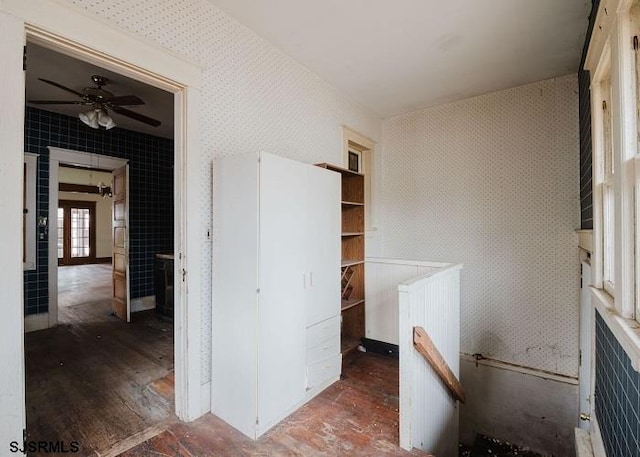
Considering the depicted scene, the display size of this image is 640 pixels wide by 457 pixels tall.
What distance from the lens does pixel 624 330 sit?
122 centimetres

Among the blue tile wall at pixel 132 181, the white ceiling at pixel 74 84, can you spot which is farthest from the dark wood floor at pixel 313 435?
the blue tile wall at pixel 132 181

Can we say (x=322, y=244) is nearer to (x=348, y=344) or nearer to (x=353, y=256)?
(x=353, y=256)

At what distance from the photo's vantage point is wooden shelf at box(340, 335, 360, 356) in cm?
316

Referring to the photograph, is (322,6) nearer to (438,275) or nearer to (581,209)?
(438,275)

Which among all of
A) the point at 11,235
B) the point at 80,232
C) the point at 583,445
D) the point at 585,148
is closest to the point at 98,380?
the point at 11,235

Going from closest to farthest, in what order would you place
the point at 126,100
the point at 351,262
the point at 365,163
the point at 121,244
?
the point at 126,100 → the point at 351,262 → the point at 365,163 → the point at 121,244

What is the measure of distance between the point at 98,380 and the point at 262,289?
5.86 feet

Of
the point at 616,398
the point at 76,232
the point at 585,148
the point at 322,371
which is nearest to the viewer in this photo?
the point at 616,398

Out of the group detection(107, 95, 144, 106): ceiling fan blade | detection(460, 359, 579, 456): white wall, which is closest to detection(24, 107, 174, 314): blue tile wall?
detection(107, 95, 144, 106): ceiling fan blade

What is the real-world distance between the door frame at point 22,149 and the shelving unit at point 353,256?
5.62 ft

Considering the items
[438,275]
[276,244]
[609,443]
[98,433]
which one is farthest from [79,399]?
[609,443]

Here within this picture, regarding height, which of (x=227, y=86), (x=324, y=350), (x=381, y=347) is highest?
(x=227, y=86)

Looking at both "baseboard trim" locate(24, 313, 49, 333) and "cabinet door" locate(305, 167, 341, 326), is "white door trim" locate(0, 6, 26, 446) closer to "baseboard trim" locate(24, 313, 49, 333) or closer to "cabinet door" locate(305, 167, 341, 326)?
"cabinet door" locate(305, 167, 341, 326)

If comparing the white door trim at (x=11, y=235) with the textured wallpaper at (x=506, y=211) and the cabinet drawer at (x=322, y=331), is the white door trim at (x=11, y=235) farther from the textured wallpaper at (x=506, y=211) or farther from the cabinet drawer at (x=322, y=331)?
the textured wallpaper at (x=506, y=211)
